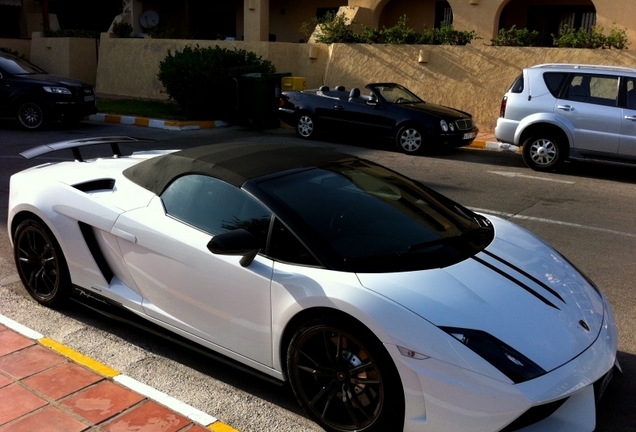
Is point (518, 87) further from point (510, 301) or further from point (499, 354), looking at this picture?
point (499, 354)

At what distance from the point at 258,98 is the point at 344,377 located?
1303cm

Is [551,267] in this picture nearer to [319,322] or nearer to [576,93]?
[319,322]

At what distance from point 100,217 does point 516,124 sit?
851 centimetres

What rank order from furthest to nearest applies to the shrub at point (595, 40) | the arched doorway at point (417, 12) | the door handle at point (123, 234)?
1. the arched doorway at point (417, 12)
2. the shrub at point (595, 40)
3. the door handle at point (123, 234)

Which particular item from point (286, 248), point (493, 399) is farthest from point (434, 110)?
point (493, 399)

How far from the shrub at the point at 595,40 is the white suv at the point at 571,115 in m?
3.95

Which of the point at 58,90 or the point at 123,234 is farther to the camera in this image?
the point at 58,90

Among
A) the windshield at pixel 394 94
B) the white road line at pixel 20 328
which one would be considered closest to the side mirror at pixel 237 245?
the white road line at pixel 20 328

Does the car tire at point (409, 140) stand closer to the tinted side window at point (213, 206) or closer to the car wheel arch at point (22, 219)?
the car wheel arch at point (22, 219)

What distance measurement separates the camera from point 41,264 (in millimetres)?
4754

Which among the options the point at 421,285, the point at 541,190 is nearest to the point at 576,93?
the point at 541,190

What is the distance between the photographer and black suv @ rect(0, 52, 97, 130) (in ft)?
47.4

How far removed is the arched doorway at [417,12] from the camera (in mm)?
20516

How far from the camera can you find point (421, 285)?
10.6 ft
